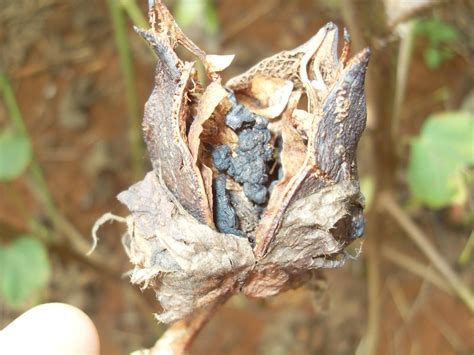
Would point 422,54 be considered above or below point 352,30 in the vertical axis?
below

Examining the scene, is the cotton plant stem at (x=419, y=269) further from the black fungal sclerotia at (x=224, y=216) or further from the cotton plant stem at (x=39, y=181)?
the black fungal sclerotia at (x=224, y=216)

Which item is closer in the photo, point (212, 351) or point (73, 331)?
point (73, 331)

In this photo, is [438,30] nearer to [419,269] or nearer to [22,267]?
[419,269]

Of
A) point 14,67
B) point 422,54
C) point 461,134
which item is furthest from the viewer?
point 422,54

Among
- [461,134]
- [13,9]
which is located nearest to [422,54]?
[461,134]

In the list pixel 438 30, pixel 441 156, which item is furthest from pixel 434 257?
pixel 438 30

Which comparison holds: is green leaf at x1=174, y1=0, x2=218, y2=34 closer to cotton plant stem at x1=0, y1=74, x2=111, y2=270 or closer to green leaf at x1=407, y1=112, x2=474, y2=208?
cotton plant stem at x1=0, y1=74, x2=111, y2=270

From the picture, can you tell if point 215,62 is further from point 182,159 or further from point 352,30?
point 352,30
